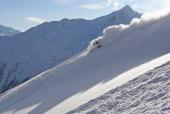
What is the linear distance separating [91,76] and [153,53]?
3501 millimetres

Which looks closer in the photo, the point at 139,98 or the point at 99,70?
the point at 139,98

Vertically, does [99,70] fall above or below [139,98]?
above

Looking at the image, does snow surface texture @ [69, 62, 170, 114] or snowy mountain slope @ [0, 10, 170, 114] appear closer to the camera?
snow surface texture @ [69, 62, 170, 114]

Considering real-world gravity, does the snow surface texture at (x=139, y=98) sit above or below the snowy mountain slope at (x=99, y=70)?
below

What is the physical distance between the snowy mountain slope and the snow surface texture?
47.8 inches

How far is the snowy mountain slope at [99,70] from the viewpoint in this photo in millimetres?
18564

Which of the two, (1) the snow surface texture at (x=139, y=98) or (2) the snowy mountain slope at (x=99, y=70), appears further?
(2) the snowy mountain slope at (x=99, y=70)

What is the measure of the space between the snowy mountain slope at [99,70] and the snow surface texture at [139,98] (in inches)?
47.8

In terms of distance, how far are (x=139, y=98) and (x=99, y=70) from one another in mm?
10211

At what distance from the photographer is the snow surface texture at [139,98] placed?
40.7 feet

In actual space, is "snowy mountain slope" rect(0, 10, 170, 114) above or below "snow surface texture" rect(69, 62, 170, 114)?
above

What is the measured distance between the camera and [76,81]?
23.5 m

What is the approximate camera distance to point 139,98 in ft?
44.9

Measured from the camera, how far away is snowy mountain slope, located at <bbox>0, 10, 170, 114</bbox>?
18564 mm
